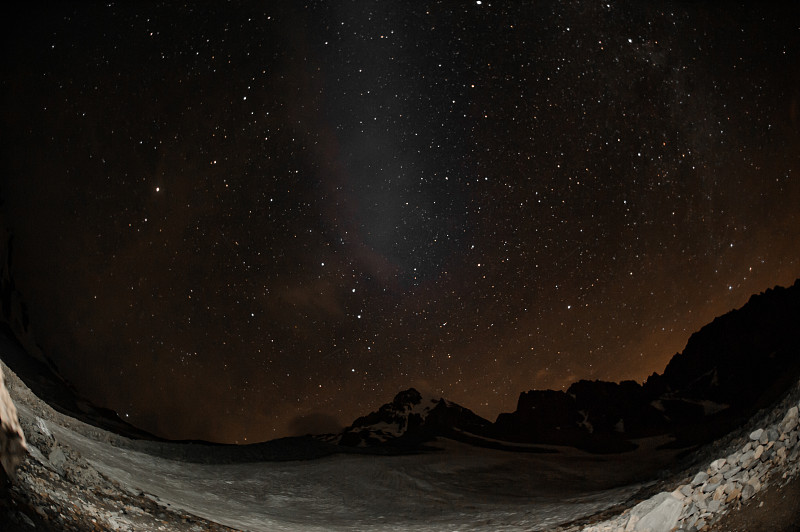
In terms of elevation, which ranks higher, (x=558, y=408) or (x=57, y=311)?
(x=57, y=311)

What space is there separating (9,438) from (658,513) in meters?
2.65

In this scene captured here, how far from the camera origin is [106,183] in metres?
2.89

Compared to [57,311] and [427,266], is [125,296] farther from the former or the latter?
[427,266]

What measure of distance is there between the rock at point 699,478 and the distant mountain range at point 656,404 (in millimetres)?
360

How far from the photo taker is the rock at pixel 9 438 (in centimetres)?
192

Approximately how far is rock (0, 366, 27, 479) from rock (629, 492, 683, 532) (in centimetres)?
251

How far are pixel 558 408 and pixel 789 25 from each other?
238cm

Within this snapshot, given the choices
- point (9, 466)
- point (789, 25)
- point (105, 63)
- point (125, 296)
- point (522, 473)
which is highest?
point (105, 63)

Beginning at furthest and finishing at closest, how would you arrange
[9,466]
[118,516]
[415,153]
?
[415,153] < [118,516] < [9,466]

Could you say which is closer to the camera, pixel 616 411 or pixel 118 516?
pixel 118 516

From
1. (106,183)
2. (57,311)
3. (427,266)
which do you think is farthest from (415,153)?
(57,311)

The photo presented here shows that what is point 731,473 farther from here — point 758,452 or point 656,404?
point 656,404

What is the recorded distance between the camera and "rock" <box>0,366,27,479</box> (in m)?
1.92

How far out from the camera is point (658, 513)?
252 centimetres
